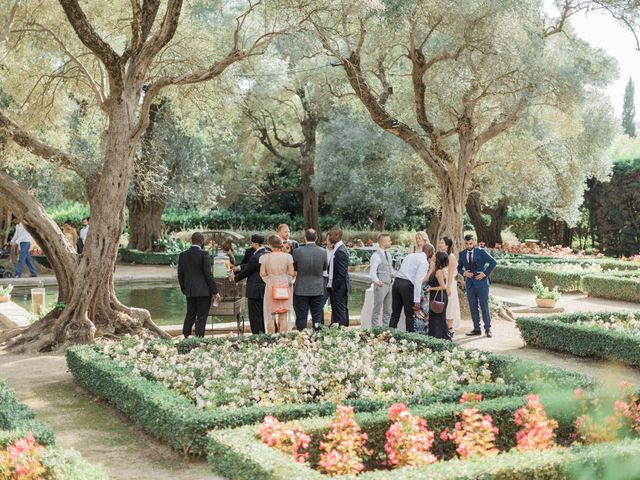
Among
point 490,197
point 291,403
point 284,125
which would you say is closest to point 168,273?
point 490,197

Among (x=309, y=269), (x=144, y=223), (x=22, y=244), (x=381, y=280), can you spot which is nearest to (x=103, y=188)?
(x=309, y=269)

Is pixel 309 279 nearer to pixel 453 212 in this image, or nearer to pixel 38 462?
pixel 453 212

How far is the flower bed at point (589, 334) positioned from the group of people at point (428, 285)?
2.99ft

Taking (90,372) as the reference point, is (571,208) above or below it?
above

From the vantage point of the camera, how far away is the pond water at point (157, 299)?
14820 mm

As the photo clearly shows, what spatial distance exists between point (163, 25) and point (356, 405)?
658 centimetres

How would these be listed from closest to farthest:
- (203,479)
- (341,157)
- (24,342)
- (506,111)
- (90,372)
Result: (203,479)
(90,372)
(24,342)
(506,111)
(341,157)

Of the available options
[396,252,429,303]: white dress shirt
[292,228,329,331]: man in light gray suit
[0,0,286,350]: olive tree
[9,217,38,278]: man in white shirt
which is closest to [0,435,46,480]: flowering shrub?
[292,228,329,331]: man in light gray suit

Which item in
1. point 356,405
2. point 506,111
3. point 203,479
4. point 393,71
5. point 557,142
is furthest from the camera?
point 557,142

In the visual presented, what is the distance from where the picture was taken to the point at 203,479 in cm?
548

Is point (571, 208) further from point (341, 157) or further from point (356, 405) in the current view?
point (356, 405)

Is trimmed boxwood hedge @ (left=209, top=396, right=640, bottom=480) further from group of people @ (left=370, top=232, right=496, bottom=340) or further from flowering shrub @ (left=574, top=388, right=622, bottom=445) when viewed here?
group of people @ (left=370, top=232, right=496, bottom=340)

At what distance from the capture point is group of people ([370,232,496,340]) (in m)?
10.3

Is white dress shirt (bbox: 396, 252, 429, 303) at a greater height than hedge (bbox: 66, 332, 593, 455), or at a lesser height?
greater
